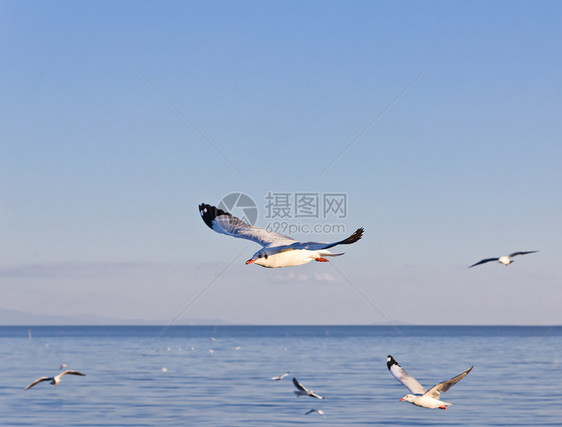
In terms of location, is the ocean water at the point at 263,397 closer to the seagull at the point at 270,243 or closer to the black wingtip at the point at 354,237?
the seagull at the point at 270,243

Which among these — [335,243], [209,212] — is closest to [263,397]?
[209,212]

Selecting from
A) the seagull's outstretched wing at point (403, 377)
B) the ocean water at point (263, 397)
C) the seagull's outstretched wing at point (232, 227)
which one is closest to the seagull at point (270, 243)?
the seagull's outstretched wing at point (232, 227)

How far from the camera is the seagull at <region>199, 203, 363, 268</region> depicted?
17.7 meters

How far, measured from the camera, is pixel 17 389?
153 ft

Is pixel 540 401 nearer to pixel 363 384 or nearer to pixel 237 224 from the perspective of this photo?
pixel 363 384

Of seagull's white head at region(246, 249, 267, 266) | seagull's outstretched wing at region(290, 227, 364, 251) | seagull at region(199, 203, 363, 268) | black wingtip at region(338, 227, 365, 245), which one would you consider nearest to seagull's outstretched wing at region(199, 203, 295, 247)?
seagull at region(199, 203, 363, 268)

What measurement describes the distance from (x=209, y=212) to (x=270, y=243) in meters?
3.83

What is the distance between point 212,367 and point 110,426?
30175mm

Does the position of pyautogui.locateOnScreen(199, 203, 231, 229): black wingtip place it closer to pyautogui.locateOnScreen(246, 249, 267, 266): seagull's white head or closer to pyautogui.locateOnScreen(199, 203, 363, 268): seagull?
pyautogui.locateOnScreen(199, 203, 363, 268): seagull

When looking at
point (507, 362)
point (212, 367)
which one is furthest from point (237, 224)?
point (507, 362)

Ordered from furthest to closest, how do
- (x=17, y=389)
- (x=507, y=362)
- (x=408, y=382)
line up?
(x=507, y=362)
(x=17, y=389)
(x=408, y=382)

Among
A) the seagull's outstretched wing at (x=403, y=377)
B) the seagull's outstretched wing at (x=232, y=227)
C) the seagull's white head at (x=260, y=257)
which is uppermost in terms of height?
the seagull's outstretched wing at (x=232, y=227)

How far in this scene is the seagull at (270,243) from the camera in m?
17.7

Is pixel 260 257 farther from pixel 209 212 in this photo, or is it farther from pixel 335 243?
pixel 209 212
